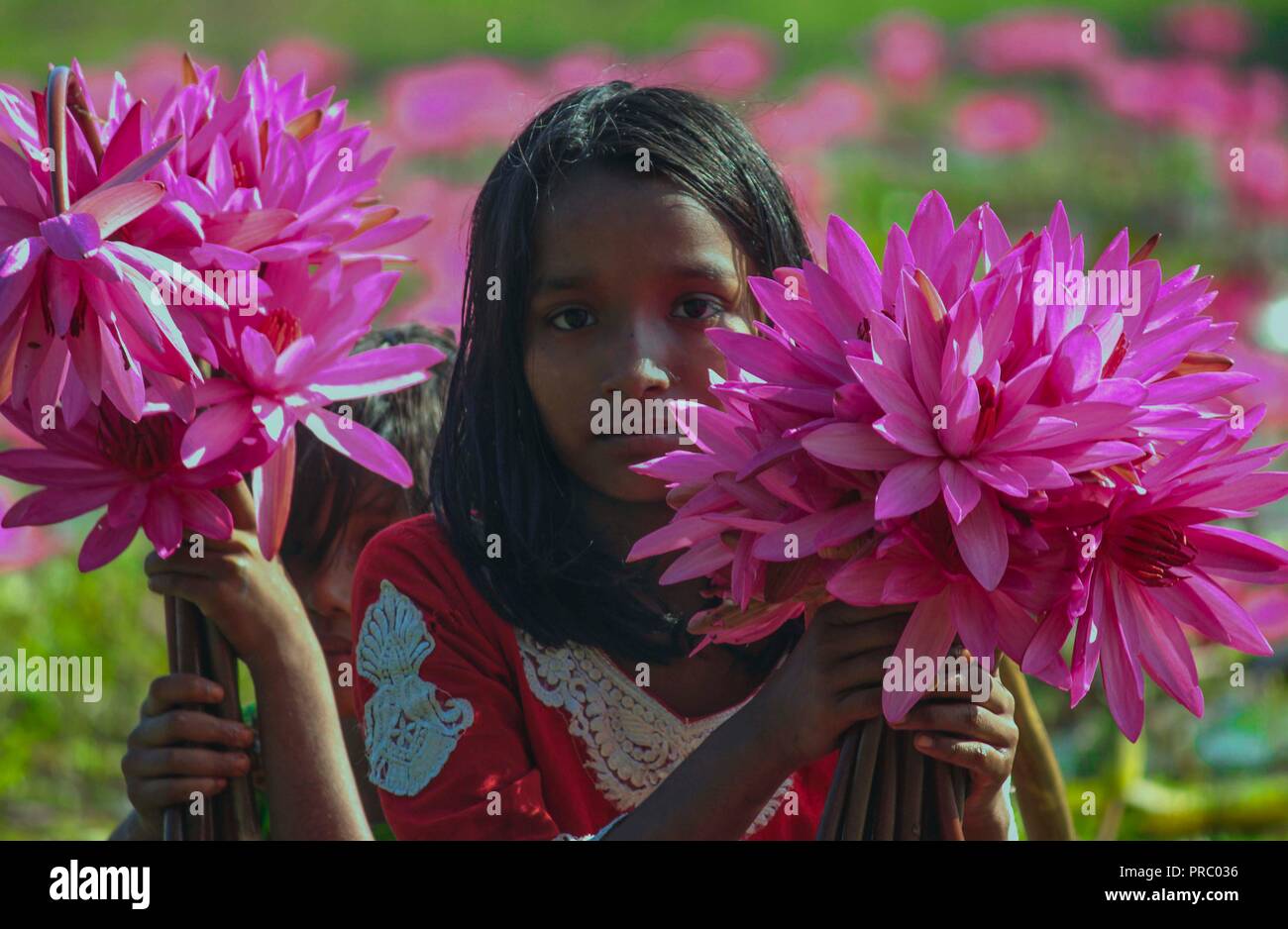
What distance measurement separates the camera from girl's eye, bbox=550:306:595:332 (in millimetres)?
1206

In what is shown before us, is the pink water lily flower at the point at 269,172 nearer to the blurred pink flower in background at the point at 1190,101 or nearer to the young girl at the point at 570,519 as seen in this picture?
the young girl at the point at 570,519

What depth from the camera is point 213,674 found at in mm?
1135

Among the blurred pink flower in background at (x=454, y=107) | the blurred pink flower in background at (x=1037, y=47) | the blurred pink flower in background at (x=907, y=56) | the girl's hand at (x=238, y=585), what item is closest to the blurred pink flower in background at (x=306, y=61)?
the blurred pink flower in background at (x=454, y=107)

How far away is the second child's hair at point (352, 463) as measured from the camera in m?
1.50

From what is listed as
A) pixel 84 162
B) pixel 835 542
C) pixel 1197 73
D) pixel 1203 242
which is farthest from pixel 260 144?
pixel 1203 242

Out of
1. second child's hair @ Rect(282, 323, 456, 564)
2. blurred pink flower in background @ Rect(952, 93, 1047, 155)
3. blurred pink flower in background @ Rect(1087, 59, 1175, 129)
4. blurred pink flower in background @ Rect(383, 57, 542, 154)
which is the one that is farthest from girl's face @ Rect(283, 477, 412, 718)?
blurred pink flower in background @ Rect(1087, 59, 1175, 129)

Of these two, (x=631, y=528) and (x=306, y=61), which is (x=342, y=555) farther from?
(x=306, y=61)

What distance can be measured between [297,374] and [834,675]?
1.36ft

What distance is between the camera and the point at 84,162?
1.01m

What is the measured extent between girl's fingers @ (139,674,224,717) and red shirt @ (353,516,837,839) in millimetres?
137

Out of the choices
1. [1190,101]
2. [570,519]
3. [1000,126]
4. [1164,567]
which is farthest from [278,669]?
[1190,101]

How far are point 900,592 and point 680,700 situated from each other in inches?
16.2

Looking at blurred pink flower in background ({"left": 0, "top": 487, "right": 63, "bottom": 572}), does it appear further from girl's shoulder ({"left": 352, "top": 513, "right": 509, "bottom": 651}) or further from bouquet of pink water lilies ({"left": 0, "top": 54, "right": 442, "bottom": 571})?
bouquet of pink water lilies ({"left": 0, "top": 54, "right": 442, "bottom": 571})
